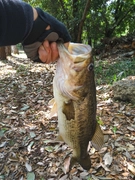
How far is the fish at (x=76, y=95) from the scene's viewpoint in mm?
1604

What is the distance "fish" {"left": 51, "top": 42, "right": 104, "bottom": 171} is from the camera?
1.60 meters

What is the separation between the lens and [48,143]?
3.25 m

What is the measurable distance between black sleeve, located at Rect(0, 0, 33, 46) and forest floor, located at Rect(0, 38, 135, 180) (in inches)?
77.1

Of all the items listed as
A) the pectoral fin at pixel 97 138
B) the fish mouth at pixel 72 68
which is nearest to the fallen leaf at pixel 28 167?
the pectoral fin at pixel 97 138

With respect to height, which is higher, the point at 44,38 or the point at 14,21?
the point at 14,21

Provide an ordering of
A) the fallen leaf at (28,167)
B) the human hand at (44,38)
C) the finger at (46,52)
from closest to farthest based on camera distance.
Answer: the human hand at (44,38) → the finger at (46,52) → the fallen leaf at (28,167)

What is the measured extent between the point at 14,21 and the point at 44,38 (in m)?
0.27

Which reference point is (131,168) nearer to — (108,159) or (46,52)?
(108,159)

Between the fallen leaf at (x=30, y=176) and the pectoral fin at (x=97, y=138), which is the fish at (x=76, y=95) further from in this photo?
the fallen leaf at (x=30, y=176)

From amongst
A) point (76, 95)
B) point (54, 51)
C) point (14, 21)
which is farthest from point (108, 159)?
point (14, 21)

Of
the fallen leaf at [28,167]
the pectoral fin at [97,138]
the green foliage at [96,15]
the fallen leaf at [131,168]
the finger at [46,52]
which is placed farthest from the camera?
the green foliage at [96,15]

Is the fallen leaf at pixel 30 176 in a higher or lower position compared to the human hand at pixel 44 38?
lower

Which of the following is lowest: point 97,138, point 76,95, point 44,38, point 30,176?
point 30,176

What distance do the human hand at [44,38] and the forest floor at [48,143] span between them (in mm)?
1727
